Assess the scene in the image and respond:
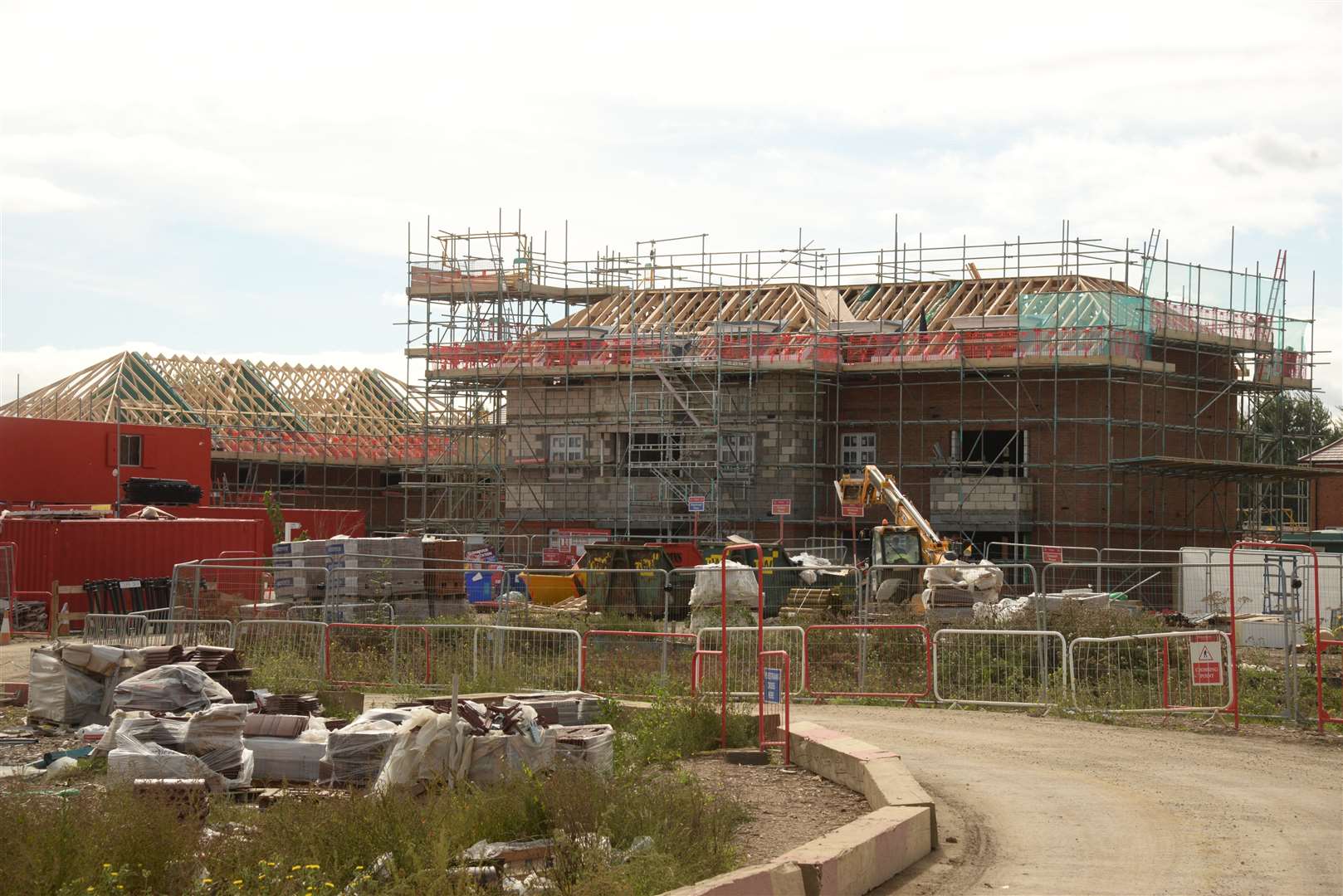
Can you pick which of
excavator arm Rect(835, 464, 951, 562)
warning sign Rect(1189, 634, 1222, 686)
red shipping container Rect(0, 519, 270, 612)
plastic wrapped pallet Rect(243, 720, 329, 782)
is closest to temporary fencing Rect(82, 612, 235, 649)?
red shipping container Rect(0, 519, 270, 612)

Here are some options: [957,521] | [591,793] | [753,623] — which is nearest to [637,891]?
[591,793]

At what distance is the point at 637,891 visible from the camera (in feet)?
27.2

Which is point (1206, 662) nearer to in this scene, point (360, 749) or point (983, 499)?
point (360, 749)

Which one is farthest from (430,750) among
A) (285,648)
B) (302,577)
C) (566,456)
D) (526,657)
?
(566,456)

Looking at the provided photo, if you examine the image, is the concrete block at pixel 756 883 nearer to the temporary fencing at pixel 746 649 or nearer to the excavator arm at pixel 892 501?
the temporary fencing at pixel 746 649

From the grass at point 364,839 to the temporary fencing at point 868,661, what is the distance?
31.0ft

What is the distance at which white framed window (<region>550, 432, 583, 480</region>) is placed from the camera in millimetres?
46188

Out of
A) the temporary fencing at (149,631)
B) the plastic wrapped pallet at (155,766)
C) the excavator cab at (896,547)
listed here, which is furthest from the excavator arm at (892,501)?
the plastic wrapped pallet at (155,766)

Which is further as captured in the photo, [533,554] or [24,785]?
[533,554]

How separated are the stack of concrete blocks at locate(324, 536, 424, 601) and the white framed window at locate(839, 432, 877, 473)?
62.8 feet

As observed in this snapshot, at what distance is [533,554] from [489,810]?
120ft

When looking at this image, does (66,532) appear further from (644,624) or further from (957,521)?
(957,521)

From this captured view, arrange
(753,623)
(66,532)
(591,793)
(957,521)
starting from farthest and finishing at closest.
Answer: (957,521) < (66,532) < (753,623) < (591,793)

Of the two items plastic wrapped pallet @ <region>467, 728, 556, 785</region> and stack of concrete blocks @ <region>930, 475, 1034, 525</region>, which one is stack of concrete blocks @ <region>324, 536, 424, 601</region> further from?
stack of concrete blocks @ <region>930, 475, 1034, 525</region>
